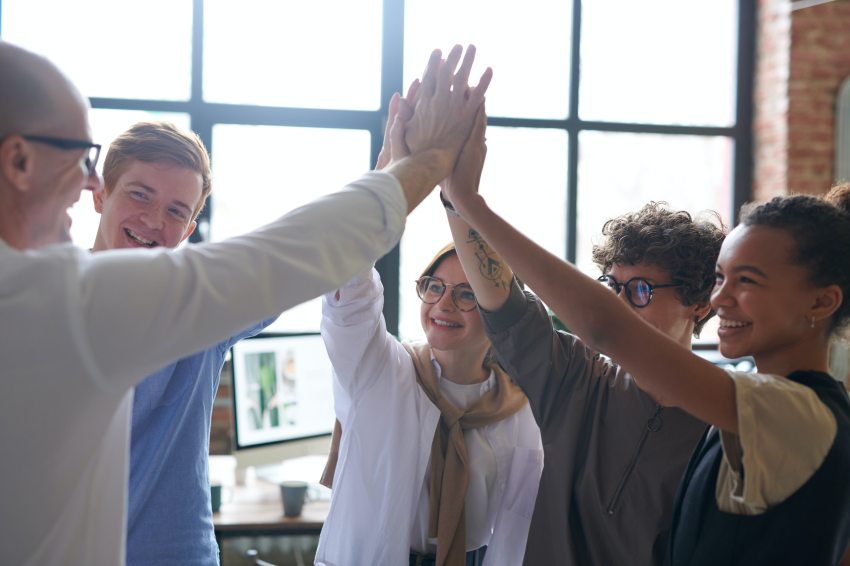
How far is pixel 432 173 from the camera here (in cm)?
130

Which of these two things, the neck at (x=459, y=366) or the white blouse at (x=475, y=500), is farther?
the neck at (x=459, y=366)

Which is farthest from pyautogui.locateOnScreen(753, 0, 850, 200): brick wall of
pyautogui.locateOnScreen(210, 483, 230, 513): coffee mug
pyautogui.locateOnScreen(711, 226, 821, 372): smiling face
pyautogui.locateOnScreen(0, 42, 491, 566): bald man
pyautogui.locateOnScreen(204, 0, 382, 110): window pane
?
pyautogui.locateOnScreen(0, 42, 491, 566): bald man

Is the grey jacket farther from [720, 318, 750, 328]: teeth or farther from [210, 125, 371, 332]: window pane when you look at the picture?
[210, 125, 371, 332]: window pane

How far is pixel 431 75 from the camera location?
1.50 meters

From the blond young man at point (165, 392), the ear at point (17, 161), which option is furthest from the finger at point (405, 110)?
the ear at point (17, 161)

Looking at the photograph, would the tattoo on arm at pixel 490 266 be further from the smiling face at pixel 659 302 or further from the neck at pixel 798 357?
the neck at pixel 798 357

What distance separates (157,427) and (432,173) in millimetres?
670

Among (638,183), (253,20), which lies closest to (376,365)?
(253,20)

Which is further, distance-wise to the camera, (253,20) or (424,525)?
(253,20)

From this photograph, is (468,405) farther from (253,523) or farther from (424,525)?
(253,523)

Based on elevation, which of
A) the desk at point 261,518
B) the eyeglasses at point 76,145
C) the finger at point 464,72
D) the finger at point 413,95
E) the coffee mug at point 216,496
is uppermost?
the finger at point 464,72

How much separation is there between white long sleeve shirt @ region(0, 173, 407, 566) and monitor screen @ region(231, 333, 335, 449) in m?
1.98

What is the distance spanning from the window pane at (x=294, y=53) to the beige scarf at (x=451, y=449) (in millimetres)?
2536

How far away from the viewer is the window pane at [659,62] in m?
4.59
